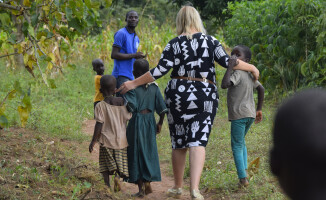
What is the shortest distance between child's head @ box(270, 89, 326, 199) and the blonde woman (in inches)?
137

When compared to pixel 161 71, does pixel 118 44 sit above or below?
above

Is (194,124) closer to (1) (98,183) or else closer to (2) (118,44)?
(1) (98,183)

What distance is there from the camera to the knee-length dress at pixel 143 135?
4777mm

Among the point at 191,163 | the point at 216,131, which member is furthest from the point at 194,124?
the point at 216,131

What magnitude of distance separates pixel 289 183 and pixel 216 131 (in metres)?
6.74

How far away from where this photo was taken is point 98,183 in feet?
15.8

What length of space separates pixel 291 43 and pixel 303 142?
319 inches

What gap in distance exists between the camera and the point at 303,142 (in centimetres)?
98

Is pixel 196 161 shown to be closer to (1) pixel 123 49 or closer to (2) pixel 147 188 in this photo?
(2) pixel 147 188

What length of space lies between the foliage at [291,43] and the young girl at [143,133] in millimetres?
3574

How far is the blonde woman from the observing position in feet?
14.8

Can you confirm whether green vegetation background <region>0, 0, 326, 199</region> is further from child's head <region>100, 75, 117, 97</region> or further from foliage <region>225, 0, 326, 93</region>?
child's head <region>100, 75, 117, 97</region>

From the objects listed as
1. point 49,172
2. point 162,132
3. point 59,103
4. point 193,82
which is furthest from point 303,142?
point 59,103

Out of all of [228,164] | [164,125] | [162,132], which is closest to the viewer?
[228,164]
